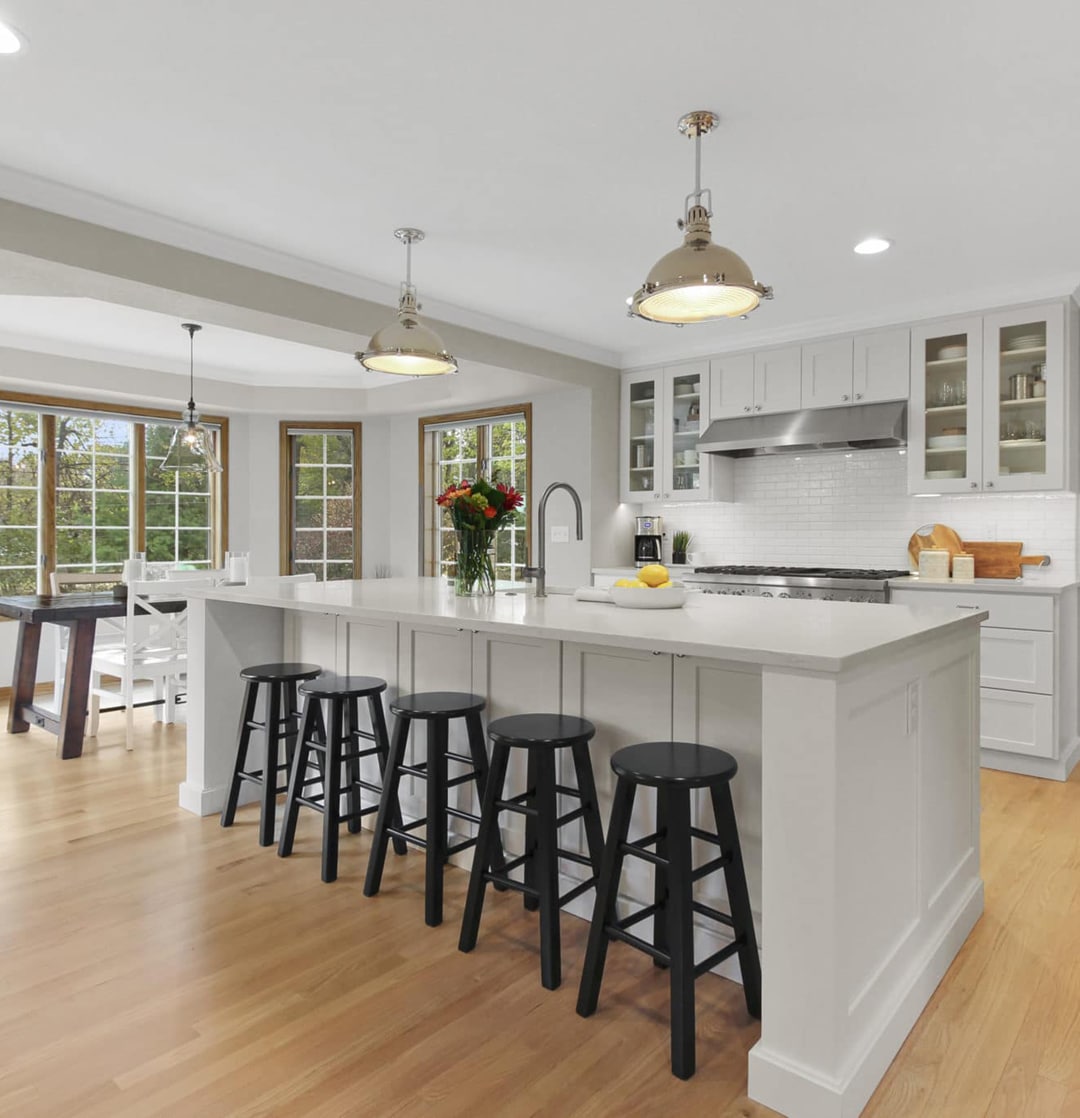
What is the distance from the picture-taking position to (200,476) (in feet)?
22.8

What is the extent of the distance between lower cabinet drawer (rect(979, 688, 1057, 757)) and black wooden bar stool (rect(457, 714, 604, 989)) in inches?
105

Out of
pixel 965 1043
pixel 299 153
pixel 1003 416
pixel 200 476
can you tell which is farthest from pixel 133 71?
pixel 200 476

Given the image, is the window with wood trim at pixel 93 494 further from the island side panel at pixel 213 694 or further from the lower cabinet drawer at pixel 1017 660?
the lower cabinet drawer at pixel 1017 660

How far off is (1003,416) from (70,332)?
19.5 ft

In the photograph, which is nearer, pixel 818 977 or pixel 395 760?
pixel 818 977

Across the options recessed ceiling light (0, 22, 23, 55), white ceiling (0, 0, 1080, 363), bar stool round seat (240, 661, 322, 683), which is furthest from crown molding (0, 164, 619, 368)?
bar stool round seat (240, 661, 322, 683)

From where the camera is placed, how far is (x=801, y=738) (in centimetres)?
164

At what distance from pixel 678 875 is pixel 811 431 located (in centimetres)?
372

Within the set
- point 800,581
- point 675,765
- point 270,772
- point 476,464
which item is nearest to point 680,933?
point 675,765

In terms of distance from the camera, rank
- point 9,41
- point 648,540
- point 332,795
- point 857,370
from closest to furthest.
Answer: point 9,41 < point 332,795 < point 857,370 < point 648,540

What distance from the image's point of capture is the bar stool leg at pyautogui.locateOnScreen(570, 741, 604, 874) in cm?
229

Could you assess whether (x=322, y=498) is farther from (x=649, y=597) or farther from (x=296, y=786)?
(x=649, y=597)

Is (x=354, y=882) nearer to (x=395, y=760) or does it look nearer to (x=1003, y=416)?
(x=395, y=760)

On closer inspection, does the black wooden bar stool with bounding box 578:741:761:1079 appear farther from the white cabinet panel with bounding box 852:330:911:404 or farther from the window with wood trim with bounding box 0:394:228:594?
the window with wood trim with bounding box 0:394:228:594
